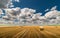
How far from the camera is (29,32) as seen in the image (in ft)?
14.1

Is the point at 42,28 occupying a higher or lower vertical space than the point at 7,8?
lower

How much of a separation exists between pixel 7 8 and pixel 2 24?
0.51 m

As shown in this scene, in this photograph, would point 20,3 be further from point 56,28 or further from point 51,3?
point 56,28

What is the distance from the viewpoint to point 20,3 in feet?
14.7

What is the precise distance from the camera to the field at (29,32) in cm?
427

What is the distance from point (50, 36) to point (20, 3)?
4.46 feet

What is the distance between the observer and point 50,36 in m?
4.25

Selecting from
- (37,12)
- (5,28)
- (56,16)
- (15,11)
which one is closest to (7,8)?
(15,11)

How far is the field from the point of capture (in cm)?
427

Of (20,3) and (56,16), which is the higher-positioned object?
(20,3)

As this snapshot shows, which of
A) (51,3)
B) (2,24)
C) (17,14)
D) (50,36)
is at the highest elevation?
(51,3)

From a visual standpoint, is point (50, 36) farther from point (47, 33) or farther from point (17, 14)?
point (17, 14)

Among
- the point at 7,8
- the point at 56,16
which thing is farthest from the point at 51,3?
the point at 7,8

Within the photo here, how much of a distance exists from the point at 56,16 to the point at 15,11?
1.26 m
